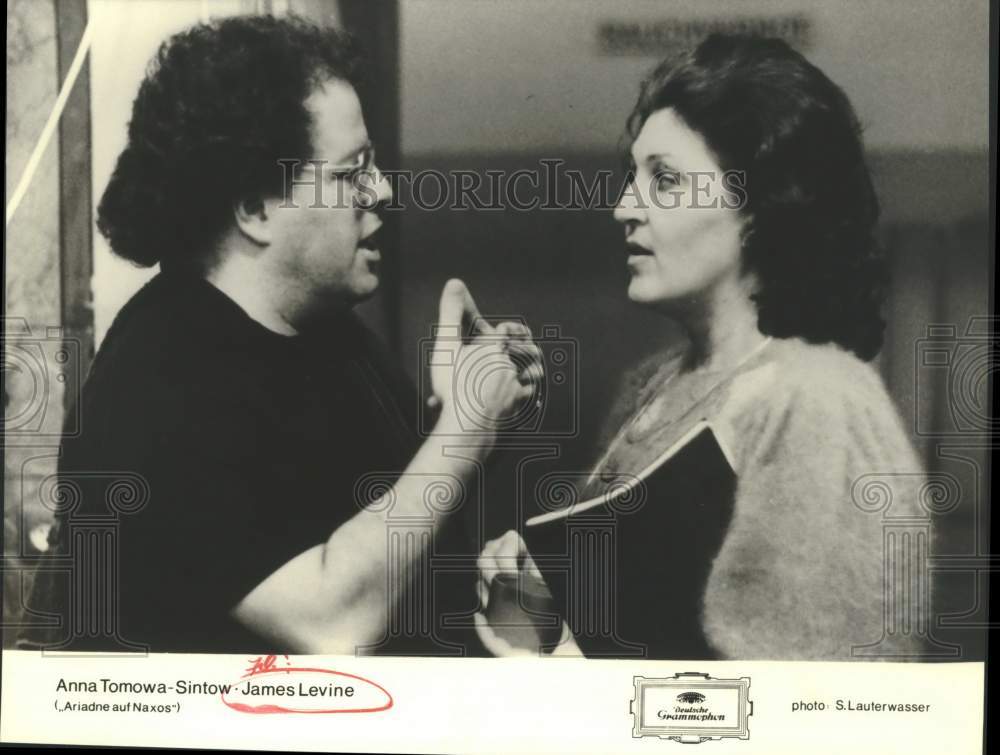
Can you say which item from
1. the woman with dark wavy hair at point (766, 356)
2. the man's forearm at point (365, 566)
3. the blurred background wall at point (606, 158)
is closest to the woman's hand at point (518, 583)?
the woman with dark wavy hair at point (766, 356)

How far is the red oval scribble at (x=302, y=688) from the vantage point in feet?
10.1

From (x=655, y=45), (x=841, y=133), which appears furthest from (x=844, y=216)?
(x=655, y=45)

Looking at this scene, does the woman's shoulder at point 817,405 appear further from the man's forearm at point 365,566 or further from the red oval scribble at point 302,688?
the red oval scribble at point 302,688

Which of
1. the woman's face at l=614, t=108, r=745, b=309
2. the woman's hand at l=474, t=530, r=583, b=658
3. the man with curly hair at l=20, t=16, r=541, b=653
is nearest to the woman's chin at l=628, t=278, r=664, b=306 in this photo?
the woman's face at l=614, t=108, r=745, b=309

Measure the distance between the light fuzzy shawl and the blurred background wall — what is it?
102 millimetres

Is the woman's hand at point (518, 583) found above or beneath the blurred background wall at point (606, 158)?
beneath

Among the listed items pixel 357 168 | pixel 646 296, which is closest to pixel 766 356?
pixel 646 296

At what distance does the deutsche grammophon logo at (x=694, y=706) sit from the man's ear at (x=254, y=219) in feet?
5.13

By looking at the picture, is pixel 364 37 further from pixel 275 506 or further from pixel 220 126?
pixel 275 506

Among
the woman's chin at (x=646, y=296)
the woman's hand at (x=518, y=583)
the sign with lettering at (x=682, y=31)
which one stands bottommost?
the woman's hand at (x=518, y=583)

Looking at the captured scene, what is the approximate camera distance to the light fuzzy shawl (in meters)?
2.99

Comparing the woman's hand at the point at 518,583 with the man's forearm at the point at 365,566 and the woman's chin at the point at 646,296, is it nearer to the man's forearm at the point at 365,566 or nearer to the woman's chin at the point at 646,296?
the man's forearm at the point at 365,566
